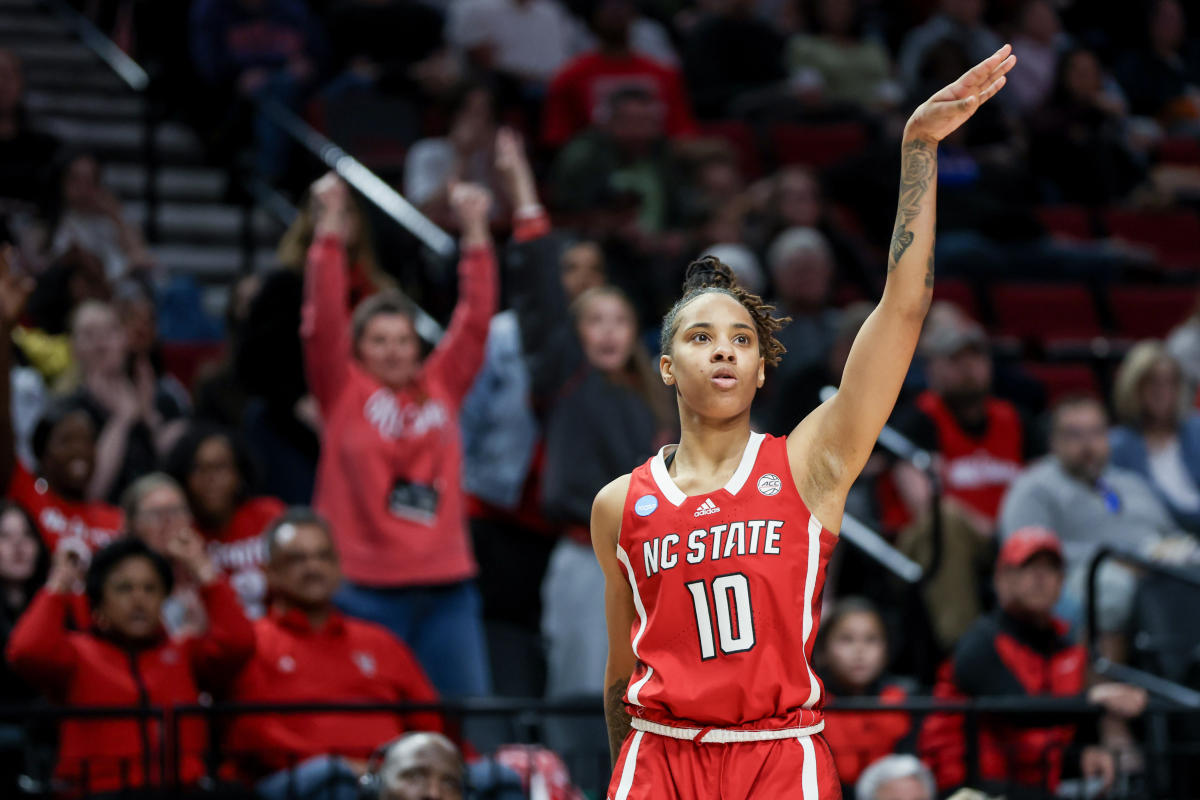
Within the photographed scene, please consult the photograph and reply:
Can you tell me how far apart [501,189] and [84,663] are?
4008mm

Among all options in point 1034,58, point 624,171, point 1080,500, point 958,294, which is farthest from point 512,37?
point 1080,500

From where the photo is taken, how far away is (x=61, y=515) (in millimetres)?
6441

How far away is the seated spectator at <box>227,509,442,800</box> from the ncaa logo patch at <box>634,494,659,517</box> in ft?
8.57

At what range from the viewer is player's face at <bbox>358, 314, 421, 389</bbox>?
6449 millimetres

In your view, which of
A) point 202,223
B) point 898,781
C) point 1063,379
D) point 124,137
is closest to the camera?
point 898,781

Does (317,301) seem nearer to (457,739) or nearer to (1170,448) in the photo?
(457,739)

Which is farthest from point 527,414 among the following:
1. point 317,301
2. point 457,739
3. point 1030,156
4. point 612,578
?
point 1030,156

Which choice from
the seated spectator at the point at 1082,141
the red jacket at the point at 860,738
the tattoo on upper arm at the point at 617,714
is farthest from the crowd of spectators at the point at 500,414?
the tattoo on upper arm at the point at 617,714

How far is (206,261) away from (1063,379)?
15.7 ft

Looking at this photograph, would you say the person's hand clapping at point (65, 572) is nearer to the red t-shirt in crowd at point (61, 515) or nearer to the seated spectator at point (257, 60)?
the red t-shirt in crowd at point (61, 515)

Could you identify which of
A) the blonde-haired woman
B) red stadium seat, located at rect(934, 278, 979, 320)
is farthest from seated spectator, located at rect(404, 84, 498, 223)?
the blonde-haired woman

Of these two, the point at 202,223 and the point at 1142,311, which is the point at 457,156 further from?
the point at 1142,311

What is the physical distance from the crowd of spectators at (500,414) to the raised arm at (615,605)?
1414 mm

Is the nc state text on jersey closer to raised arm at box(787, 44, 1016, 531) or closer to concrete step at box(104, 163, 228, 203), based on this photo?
raised arm at box(787, 44, 1016, 531)
